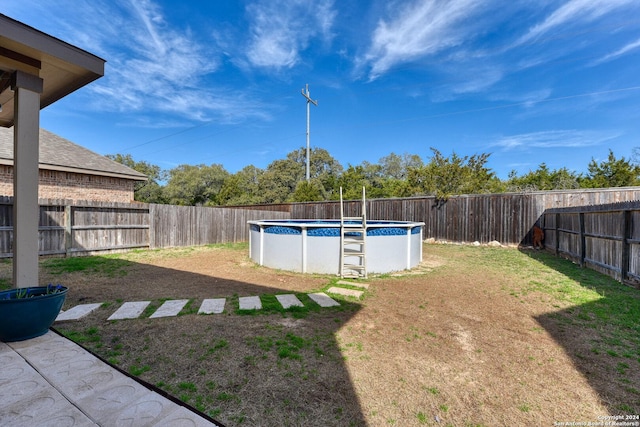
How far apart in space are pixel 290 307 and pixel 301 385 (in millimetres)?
1774

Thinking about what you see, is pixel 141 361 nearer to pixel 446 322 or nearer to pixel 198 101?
pixel 446 322

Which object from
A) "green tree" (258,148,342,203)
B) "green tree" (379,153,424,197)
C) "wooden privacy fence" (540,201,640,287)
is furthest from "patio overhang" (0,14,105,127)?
"green tree" (379,153,424,197)

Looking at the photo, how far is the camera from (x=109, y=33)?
1295 centimetres

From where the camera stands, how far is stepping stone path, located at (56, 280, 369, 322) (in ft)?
11.3

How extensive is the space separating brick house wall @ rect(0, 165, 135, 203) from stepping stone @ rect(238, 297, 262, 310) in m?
10.7

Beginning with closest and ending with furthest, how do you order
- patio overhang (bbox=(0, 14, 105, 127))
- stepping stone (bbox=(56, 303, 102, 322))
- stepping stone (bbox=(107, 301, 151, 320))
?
1. patio overhang (bbox=(0, 14, 105, 127))
2. stepping stone (bbox=(56, 303, 102, 322))
3. stepping stone (bbox=(107, 301, 151, 320))

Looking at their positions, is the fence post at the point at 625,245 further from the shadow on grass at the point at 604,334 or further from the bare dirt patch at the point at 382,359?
the bare dirt patch at the point at 382,359

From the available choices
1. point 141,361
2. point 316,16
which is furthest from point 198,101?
point 141,361

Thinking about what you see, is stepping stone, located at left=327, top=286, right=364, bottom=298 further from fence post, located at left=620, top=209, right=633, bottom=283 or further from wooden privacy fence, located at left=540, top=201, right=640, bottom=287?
fence post, located at left=620, top=209, right=633, bottom=283

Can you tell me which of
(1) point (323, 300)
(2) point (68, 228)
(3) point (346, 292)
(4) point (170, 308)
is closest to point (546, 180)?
(3) point (346, 292)

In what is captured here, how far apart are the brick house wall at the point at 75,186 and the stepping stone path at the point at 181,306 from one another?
966 centimetres

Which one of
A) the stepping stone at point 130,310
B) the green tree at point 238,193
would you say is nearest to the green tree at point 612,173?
the stepping stone at point 130,310

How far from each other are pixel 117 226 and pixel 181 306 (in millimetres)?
7479

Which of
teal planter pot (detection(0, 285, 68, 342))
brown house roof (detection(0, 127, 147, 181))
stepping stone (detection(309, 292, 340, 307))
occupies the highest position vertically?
brown house roof (detection(0, 127, 147, 181))
